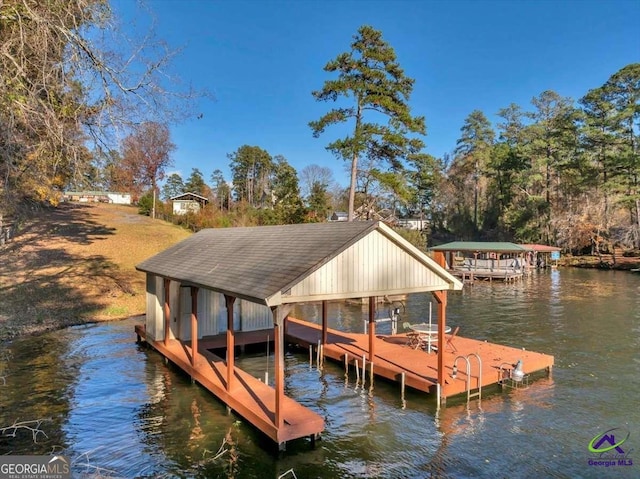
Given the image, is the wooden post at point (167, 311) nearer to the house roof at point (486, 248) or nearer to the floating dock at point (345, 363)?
the floating dock at point (345, 363)

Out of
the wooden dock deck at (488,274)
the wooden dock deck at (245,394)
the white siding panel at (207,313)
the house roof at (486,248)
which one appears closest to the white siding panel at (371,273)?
the wooden dock deck at (245,394)

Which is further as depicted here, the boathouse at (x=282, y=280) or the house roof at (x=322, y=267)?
the house roof at (x=322, y=267)

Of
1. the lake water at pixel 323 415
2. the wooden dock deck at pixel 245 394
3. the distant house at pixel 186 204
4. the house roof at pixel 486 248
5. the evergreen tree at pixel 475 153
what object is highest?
the evergreen tree at pixel 475 153

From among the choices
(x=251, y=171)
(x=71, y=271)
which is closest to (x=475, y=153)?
(x=251, y=171)

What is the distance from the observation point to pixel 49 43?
267 inches

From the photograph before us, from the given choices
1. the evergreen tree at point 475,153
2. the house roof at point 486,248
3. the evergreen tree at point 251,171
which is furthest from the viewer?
the evergreen tree at point 251,171

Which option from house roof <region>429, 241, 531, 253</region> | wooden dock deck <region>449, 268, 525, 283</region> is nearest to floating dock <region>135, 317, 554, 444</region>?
wooden dock deck <region>449, 268, 525, 283</region>

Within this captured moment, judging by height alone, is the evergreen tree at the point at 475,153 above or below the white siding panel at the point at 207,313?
above

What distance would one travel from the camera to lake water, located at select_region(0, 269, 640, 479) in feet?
25.7

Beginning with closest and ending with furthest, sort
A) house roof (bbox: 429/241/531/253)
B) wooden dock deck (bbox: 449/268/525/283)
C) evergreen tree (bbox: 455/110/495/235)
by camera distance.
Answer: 1. wooden dock deck (bbox: 449/268/525/283)
2. house roof (bbox: 429/241/531/253)
3. evergreen tree (bbox: 455/110/495/235)

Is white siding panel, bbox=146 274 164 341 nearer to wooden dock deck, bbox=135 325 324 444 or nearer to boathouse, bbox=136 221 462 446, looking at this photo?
boathouse, bbox=136 221 462 446

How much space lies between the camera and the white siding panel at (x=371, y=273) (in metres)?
8.48

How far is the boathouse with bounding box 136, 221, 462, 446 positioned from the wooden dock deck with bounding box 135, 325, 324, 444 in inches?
0.8

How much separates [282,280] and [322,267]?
82 centimetres
